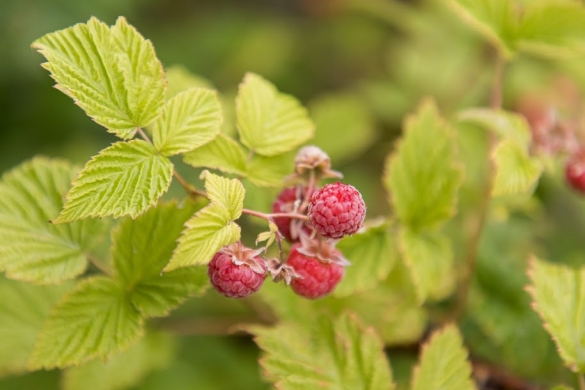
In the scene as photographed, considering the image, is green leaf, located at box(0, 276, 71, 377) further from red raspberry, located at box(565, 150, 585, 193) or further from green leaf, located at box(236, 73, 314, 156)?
red raspberry, located at box(565, 150, 585, 193)

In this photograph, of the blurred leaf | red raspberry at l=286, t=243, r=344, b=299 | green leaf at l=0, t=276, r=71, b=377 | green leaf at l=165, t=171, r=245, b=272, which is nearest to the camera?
green leaf at l=165, t=171, r=245, b=272

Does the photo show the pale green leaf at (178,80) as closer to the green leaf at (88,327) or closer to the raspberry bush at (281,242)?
the raspberry bush at (281,242)

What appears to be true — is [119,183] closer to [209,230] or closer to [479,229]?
[209,230]

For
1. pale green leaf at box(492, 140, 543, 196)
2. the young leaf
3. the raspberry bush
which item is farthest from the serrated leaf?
pale green leaf at box(492, 140, 543, 196)

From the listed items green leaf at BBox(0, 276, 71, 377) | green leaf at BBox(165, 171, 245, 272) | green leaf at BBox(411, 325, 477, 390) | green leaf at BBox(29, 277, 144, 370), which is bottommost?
green leaf at BBox(0, 276, 71, 377)

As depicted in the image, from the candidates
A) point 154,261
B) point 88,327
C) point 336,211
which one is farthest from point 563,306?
point 88,327

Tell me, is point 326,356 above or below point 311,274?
below
